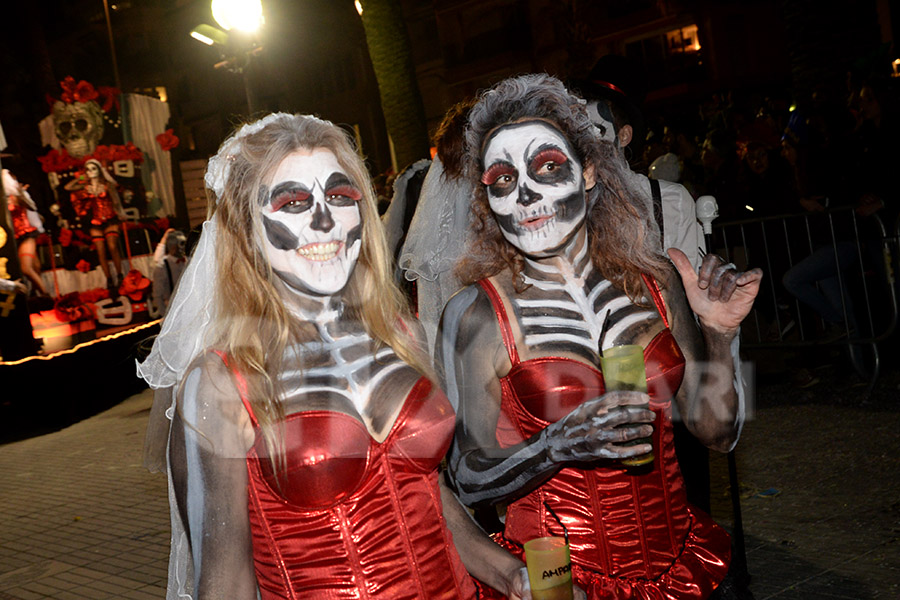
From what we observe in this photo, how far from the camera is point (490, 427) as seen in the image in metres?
2.62

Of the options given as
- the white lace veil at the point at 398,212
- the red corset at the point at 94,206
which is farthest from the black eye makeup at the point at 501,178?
the red corset at the point at 94,206

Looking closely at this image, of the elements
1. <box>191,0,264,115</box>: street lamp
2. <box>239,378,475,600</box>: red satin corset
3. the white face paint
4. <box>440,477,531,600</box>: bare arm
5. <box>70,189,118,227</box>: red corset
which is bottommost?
<box>440,477,531,600</box>: bare arm

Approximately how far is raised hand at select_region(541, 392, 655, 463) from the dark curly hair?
26.5 inches

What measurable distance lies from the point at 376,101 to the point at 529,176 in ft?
127

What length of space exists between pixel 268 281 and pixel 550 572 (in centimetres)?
102

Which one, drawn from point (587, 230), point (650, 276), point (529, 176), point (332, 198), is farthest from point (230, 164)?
point (650, 276)

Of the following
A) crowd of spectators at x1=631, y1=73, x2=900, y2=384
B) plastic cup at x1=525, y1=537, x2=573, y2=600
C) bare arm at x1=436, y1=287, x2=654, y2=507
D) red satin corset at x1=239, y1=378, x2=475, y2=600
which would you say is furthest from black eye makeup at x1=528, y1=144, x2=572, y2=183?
crowd of spectators at x1=631, y1=73, x2=900, y2=384

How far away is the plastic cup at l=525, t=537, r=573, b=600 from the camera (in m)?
2.12

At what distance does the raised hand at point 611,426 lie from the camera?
2.14 m

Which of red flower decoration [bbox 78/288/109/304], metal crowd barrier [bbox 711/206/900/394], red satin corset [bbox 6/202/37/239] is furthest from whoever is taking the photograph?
red flower decoration [bbox 78/288/109/304]

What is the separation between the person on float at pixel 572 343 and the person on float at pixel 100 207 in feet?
53.5

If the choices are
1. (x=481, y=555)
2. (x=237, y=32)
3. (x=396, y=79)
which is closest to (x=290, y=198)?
(x=481, y=555)

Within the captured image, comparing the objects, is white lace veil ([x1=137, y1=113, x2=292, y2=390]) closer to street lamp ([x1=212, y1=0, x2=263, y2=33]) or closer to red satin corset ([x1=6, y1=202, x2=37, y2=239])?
street lamp ([x1=212, y1=0, x2=263, y2=33])

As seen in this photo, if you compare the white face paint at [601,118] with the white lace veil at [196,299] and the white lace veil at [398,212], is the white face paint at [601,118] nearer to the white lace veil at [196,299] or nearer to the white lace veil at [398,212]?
the white lace veil at [398,212]
